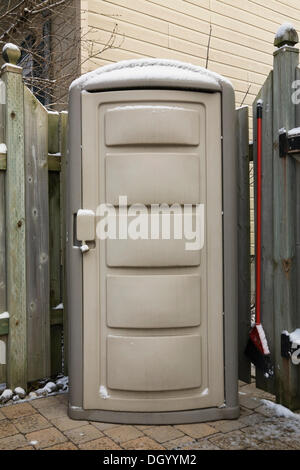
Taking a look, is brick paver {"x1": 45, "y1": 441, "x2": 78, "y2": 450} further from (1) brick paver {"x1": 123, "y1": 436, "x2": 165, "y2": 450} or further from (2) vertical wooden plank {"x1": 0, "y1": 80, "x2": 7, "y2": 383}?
(2) vertical wooden plank {"x1": 0, "y1": 80, "x2": 7, "y2": 383}

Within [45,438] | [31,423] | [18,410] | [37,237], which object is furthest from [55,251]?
[45,438]

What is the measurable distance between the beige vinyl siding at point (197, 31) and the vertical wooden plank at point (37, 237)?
235 centimetres

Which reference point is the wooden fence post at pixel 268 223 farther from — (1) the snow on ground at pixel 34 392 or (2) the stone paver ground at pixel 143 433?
(1) the snow on ground at pixel 34 392

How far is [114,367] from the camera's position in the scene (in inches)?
107

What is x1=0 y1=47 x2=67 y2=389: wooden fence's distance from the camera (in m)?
3.17

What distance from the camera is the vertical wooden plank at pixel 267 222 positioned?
9.86 ft

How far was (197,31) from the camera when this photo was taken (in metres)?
6.39

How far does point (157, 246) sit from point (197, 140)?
0.70 m

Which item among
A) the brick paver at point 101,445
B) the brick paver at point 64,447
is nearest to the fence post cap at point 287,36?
the brick paver at point 101,445

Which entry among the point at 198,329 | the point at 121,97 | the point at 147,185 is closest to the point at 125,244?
the point at 147,185

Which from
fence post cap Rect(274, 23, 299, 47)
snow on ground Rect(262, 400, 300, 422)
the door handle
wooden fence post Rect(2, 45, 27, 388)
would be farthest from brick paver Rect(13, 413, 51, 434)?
fence post cap Rect(274, 23, 299, 47)

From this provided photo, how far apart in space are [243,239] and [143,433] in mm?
1529

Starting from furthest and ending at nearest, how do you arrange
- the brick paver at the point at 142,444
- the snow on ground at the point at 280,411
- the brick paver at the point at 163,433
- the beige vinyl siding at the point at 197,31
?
the beige vinyl siding at the point at 197,31
the snow on ground at the point at 280,411
the brick paver at the point at 163,433
the brick paver at the point at 142,444

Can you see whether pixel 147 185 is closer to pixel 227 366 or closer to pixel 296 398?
pixel 227 366
